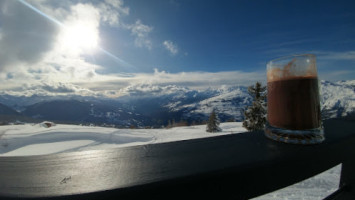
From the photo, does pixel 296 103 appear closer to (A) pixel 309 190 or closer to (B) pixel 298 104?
(B) pixel 298 104

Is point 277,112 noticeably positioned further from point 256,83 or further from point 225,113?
point 225,113

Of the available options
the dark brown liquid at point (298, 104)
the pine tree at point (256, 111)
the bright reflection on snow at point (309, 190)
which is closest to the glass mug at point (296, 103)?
the dark brown liquid at point (298, 104)

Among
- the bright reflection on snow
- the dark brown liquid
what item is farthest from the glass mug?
the bright reflection on snow

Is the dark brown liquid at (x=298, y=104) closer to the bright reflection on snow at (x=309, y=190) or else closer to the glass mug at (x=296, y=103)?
the glass mug at (x=296, y=103)

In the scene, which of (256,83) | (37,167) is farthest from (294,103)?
(256,83)

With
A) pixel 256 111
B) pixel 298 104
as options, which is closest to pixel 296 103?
pixel 298 104

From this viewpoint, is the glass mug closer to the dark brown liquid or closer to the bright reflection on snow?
the dark brown liquid
